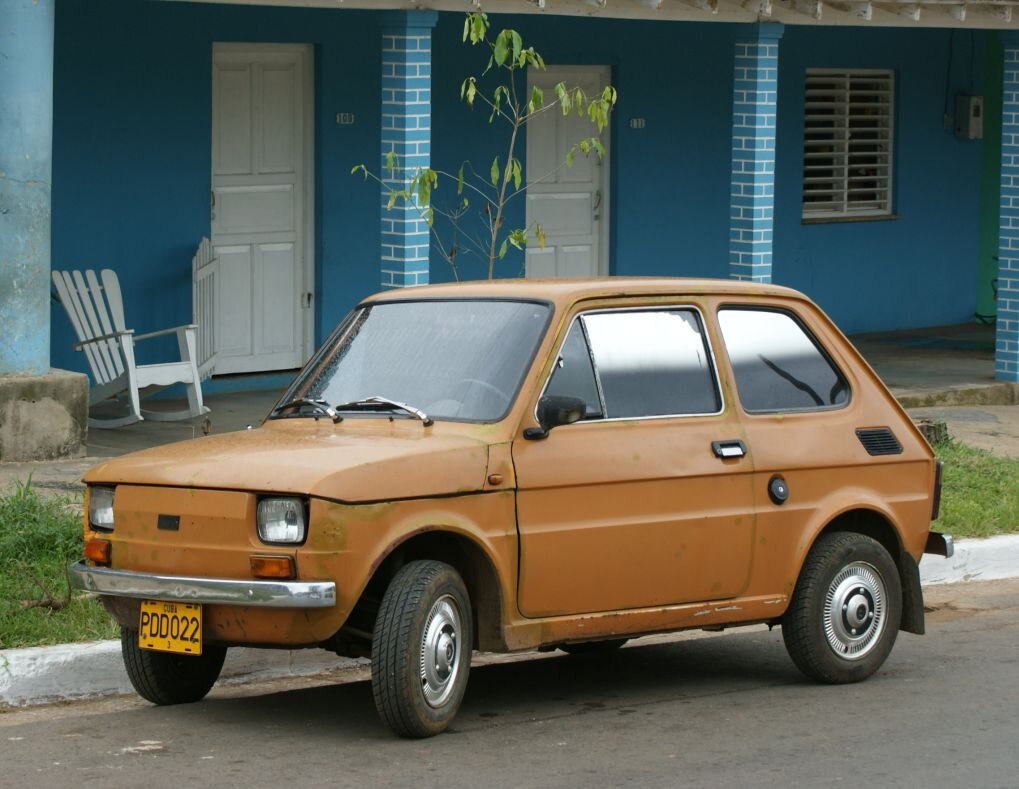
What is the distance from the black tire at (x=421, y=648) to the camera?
6.69 m

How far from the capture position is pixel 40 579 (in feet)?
28.4

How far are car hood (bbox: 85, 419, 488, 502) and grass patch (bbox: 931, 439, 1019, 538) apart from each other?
186 inches

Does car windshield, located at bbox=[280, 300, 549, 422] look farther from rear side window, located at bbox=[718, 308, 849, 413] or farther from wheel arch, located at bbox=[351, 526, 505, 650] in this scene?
rear side window, located at bbox=[718, 308, 849, 413]

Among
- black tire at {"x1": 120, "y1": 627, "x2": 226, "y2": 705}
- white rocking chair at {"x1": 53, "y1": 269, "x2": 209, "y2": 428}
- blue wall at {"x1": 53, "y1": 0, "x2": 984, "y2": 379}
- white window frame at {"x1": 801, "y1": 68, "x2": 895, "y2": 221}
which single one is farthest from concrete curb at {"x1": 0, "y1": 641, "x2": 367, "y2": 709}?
white window frame at {"x1": 801, "y1": 68, "x2": 895, "y2": 221}

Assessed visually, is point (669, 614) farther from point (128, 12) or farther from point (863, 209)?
point (863, 209)

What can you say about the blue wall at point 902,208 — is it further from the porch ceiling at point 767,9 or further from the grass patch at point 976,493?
the grass patch at point 976,493

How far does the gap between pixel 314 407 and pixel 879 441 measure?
7.52 feet

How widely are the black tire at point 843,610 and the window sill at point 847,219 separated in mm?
11462

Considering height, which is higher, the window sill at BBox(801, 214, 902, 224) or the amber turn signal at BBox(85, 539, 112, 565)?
the window sill at BBox(801, 214, 902, 224)

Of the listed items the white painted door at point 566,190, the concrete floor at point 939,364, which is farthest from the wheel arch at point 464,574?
the white painted door at point 566,190

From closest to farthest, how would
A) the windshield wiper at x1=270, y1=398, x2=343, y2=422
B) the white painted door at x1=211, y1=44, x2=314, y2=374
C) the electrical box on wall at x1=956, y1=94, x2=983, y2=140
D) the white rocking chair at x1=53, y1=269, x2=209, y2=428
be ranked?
the windshield wiper at x1=270, y1=398, x2=343, y2=422, the white rocking chair at x1=53, y1=269, x2=209, y2=428, the white painted door at x1=211, y1=44, x2=314, y2=374, the electrical box on wall at x1=956, y1=94, x2=983, y2=140

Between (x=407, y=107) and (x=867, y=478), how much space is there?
6.04m

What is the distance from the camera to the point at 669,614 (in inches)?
297

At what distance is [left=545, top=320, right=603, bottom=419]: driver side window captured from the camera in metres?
7.36
